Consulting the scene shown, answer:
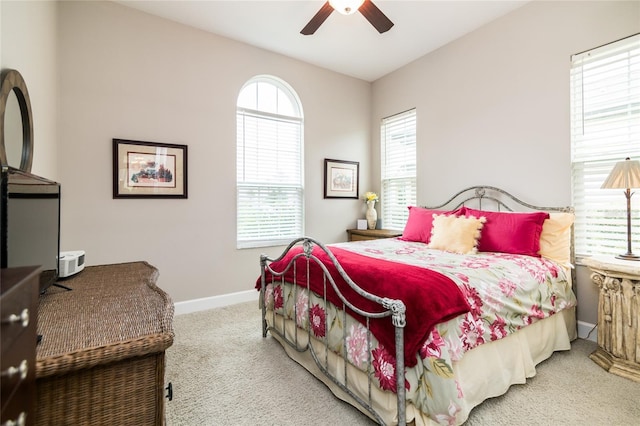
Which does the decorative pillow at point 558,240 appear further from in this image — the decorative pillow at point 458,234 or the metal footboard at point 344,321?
the metal footboard at point 344,321

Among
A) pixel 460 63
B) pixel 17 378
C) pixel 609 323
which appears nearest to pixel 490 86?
pixel 460 63

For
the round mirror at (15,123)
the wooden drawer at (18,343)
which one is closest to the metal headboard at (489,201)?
the wooden drawer at (18,343)

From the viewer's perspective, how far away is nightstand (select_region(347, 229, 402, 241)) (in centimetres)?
385

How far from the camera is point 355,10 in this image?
7.34 ft

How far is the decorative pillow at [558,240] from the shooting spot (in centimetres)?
242

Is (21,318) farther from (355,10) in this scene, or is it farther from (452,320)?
(355,10)

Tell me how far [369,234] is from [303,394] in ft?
8.05

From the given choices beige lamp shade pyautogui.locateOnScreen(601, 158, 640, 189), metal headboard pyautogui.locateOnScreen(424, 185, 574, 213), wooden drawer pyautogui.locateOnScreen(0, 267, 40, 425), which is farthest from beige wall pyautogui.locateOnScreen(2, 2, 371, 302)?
beige lamp shade pyautogui.locateOnScreen(601, 158, 640, 189)

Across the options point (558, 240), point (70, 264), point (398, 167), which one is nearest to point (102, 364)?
point (70, 264)

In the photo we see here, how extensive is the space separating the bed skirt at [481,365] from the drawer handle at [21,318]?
1.43 m

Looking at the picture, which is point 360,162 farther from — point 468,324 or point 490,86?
point 468,324

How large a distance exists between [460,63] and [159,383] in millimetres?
4004

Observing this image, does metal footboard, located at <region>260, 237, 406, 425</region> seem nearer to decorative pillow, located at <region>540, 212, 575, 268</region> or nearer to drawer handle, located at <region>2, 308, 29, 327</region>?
drawer handle, located at <region>2, 308, 29, 327</region>

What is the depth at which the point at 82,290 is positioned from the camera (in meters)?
1.47
